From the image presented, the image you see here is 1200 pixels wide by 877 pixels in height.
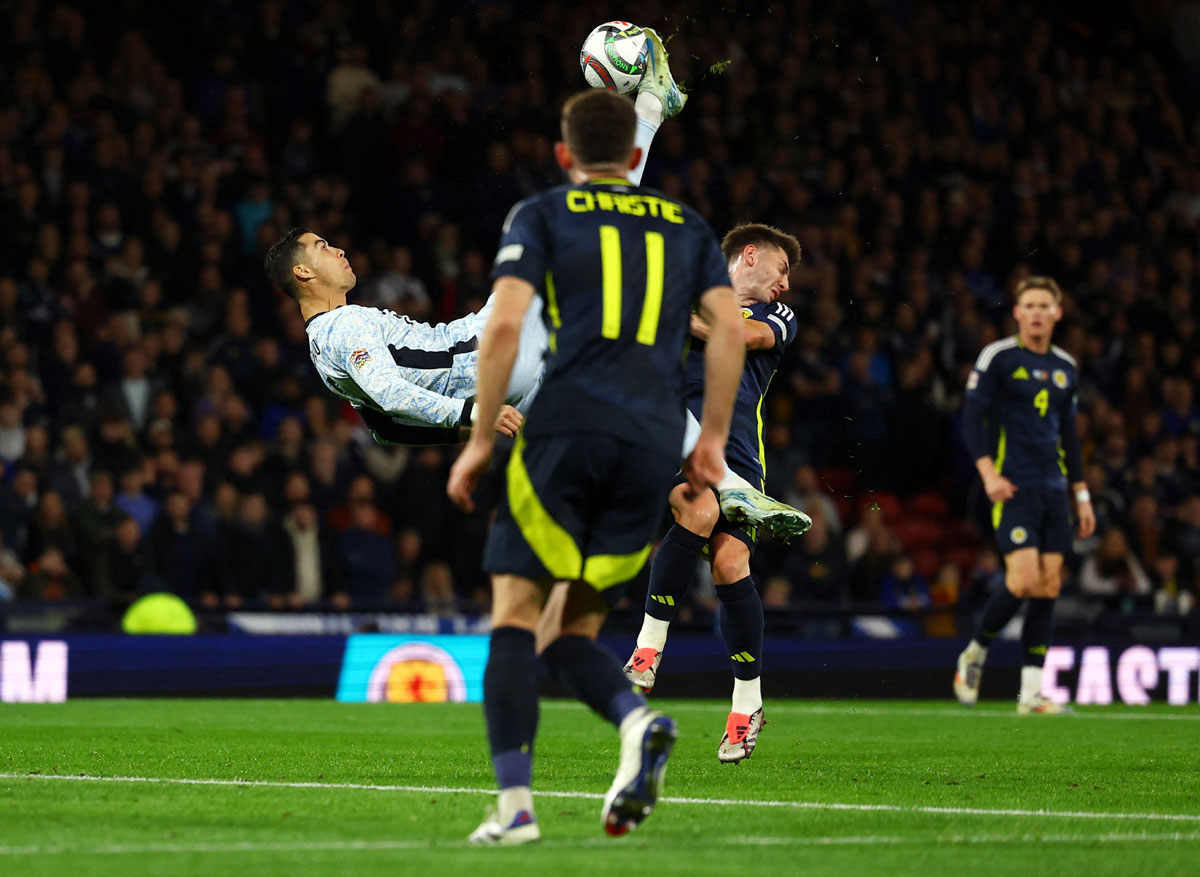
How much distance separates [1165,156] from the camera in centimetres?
2011

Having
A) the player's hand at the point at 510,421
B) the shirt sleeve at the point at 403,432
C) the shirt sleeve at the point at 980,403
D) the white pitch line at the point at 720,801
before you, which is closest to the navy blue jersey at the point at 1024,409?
the shirt sleeve at the point at 980,403

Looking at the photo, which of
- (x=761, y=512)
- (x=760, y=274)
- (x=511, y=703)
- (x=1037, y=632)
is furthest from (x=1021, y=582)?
(x=511, y=703)

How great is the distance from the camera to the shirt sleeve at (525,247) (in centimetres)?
502

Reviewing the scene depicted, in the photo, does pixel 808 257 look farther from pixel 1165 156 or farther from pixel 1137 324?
pixel 1165 156

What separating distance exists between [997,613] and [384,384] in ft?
Answer: 19.9

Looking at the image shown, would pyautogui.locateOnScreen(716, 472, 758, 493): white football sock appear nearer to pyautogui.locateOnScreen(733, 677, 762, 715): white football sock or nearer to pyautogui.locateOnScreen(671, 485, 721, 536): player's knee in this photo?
pyautogui.locateOnScreen(671, 485, 721, 536): player's knee

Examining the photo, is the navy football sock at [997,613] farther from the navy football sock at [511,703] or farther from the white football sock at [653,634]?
the navy football sock at [511,703]

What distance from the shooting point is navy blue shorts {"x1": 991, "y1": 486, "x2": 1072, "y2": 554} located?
11.8m

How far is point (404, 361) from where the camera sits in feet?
24.1

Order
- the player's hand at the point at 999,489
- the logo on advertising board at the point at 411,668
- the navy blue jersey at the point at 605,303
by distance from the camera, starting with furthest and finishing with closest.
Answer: the logo on advertising board at the point at 411,668
the player's hand at the point at 999,489
the navy blue jersey at the point at 605,303

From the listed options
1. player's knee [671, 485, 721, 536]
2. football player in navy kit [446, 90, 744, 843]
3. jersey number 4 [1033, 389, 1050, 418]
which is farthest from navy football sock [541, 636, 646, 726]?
jersey number 4 [1033, 389, 1050, 418]

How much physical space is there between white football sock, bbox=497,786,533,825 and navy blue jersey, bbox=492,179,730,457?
0.99 m

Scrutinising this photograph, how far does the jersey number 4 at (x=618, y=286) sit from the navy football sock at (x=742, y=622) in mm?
2917

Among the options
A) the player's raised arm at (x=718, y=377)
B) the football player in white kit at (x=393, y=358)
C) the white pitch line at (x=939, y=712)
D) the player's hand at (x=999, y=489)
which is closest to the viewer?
the player's raised arm at (x=718, y=377)
